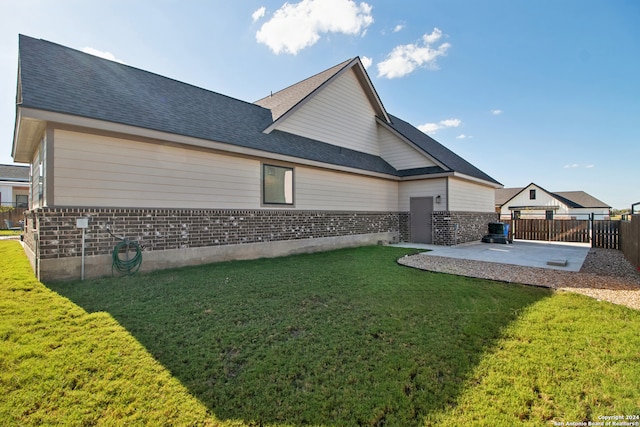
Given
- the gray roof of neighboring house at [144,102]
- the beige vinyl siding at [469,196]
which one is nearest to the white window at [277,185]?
the gray roof of neighboring house at [144,102]

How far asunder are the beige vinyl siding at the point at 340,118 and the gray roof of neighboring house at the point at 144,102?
50 centimetres

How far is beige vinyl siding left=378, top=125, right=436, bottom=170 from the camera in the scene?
46.3 ft

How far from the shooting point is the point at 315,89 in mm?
12266

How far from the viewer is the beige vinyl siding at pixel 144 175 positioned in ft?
19.8

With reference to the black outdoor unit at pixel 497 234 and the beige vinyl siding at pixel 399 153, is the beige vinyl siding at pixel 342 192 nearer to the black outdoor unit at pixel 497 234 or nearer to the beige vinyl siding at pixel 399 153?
the beige vinyl siding at pixel 399 153

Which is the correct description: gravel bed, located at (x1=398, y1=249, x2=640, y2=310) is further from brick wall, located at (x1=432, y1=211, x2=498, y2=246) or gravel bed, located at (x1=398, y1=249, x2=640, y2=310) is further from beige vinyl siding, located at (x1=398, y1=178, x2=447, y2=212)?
beige vinyl siding, located at (x1=398, y1=178, x2=447, y2=212)

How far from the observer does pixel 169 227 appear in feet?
24.2

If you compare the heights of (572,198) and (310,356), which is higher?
(572,198)

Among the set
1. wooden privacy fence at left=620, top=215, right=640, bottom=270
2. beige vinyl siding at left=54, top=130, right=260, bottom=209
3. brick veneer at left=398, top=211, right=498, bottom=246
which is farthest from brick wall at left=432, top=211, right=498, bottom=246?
beige vinyl siding at left=54, top=130, right=260, bottom=209

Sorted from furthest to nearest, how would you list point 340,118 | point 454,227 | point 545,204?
1. point 545,204
2. point 340,118
3. point 454,227

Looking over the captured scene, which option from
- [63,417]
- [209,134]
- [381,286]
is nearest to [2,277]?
[209,134]

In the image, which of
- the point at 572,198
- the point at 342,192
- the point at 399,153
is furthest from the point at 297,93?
the point at 572,198

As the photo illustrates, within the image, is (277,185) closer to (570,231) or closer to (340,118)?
(340,118)

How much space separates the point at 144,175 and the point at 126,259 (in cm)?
207
